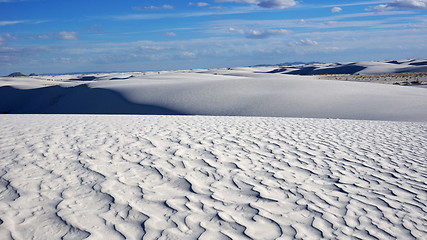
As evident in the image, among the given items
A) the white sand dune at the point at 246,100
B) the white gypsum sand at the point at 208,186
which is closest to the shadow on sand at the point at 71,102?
the white sand dune at the point at 246,100

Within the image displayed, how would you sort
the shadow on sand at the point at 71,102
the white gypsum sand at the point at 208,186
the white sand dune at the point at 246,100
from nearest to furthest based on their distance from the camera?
the white gypsum sand at the point at 208,186 < the white sand dune at the point at 246,100 < the shadow on sand at the point at 71,102

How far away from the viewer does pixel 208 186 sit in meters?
4.02

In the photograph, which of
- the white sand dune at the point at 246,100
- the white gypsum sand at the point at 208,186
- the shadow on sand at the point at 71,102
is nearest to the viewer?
the white gypsum sand at the point at 208,186

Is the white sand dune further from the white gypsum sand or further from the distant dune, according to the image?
the white gypsum sand

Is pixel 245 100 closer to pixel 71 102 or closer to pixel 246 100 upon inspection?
pixel 246 100

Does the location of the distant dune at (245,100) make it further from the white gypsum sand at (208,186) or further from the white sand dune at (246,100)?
the white gypsum sand at (208,186)

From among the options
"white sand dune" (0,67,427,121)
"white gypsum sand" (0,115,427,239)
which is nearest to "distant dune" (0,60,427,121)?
"white sand dune" (0,67,427,121)

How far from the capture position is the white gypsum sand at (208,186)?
9.94 ft

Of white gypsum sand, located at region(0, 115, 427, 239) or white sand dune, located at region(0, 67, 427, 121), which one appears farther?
white sand dune, located at region(0, 67, 427, 121)

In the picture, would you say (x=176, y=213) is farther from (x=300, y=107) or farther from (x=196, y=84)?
(x=196, y=84)

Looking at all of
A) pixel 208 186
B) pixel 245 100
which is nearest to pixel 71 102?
pixel 245 100

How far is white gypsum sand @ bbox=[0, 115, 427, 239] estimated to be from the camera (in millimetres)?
3029

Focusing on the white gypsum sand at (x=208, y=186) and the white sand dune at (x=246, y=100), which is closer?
the white gypsum sand at (x=208, y=186)

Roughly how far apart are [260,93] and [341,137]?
30.2 ft
